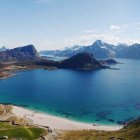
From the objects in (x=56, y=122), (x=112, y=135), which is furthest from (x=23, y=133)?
(x=56, y=122)

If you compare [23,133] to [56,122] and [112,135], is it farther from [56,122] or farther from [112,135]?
[56,122]

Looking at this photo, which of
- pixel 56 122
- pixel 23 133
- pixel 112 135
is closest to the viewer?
pixel 112 135

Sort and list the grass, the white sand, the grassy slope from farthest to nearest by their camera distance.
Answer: the white sand → the grass → the grassy slope

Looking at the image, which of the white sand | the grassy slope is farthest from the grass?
the white sand

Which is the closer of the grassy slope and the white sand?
the grassy slope

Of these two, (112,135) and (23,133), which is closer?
(112,135)

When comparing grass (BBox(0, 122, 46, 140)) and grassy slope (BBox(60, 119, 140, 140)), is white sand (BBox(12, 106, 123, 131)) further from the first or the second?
grass (BBox(0, 122, 46, 140))

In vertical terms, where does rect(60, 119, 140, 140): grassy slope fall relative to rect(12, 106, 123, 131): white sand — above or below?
above

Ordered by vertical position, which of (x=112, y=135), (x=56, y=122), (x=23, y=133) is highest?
(x=112, y=135)

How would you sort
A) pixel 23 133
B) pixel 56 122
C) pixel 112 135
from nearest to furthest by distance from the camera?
pixel 112 135 → pixel 23 133 → pixel 56 122

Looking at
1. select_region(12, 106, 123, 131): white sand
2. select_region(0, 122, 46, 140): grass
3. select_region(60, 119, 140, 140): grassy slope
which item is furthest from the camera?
select_region(12, 106, 123, 131): white sand
